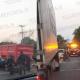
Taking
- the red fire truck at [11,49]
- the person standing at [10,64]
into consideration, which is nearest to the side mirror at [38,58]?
the red fire truck at [11,49]

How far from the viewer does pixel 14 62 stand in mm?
5949

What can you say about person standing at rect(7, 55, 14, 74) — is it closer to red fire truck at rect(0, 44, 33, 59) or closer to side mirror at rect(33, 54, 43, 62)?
red fire truck at rect(0, 44, 33, 59)

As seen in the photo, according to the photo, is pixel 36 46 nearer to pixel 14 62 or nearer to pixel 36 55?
pixel 36 55

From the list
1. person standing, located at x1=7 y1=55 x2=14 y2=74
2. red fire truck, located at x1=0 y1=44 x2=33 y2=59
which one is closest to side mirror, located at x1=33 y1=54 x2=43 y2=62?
red fire truck, located at x1=0 y1=44 x2=33 y2=59

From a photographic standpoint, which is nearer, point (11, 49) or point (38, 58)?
point (11, 49)

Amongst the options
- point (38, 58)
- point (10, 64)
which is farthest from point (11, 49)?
point (38, 58)

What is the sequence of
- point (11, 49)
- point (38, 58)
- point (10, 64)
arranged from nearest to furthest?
1. point (10, 64)
2. point (11, 49)
3. point (38, 58)

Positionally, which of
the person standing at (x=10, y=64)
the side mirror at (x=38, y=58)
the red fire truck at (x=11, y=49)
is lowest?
the person standing at (x=10, y=64)

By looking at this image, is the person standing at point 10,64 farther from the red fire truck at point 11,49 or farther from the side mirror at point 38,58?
the side mirror at point 38,58

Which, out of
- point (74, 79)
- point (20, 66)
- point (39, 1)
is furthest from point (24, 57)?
point (74, 79)

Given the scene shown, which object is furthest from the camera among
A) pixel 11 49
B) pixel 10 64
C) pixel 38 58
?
pixel 38 58

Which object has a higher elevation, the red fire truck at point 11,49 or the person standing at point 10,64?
the red fire truck at point 11,49

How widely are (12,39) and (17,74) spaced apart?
626 millimetres

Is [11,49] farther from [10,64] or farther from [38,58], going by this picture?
[38,58]
